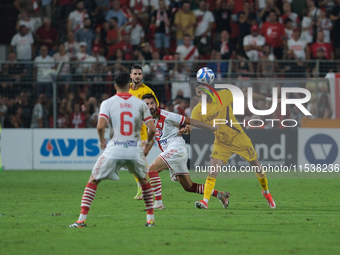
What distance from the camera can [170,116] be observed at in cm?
870

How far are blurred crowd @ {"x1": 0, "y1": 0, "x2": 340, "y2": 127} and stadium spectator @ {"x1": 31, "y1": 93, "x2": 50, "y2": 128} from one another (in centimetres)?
3

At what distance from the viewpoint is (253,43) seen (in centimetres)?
1909

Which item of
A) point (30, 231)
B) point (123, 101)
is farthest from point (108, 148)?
point (30, 231)

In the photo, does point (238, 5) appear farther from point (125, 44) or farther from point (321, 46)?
point (125, 44)

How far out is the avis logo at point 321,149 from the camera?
1636 cm

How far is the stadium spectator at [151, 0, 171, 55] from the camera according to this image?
20.3 metres

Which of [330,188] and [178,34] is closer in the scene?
[330,188]

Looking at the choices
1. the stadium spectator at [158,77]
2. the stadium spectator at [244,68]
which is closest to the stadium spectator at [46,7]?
the stadium spectator at [158,77]

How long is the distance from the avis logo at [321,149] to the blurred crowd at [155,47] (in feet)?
2.92

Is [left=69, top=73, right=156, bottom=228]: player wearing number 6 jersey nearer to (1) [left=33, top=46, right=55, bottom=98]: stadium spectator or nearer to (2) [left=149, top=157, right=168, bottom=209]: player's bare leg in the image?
(2) [left=149, top=157, right=168, bottom=209]: player's bare leg

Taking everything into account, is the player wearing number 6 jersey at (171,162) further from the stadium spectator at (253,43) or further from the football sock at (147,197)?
the stadium spectator at (253,43)

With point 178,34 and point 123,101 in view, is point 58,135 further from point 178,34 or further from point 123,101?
point 123,101

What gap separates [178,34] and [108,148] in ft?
46.0

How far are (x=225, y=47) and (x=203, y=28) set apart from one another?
5.13ft
